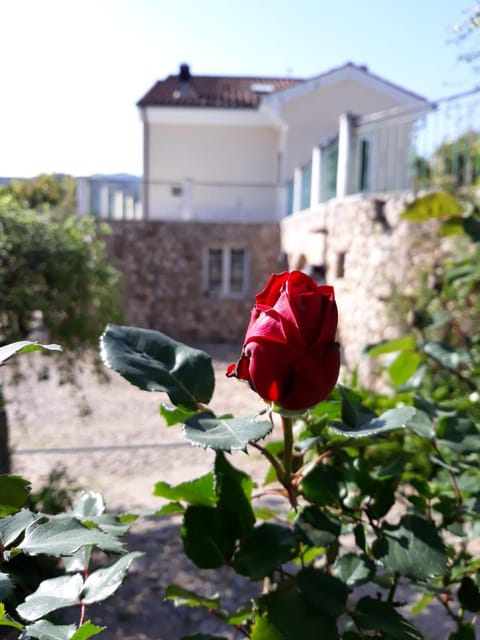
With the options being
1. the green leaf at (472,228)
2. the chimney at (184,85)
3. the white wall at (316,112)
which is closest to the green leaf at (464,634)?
the green leaf at (472,228)

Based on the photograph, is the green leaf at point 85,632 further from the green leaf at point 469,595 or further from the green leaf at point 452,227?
the green leaf at point 452,227

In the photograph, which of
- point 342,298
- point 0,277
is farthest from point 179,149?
point 0,277

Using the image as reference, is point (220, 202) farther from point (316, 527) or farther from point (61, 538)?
point (61, 538)

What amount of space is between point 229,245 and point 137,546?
951 centimetres

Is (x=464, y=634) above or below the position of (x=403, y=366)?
below

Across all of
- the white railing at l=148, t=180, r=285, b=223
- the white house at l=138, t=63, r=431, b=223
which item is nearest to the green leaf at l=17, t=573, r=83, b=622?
the white house at l=138, t=63, r=431, b=223

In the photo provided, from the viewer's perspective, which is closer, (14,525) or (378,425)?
(14,525)

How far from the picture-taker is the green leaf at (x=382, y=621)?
71cm

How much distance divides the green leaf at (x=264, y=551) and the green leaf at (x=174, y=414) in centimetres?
19

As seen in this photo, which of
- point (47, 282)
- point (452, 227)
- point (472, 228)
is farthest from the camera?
point (47, 282)

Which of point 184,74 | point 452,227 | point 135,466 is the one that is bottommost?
point 135,466

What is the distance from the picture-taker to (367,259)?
6.91 metres

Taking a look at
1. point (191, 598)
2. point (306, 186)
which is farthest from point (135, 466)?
point (306, 186)

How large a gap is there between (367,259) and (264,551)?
252 inches
